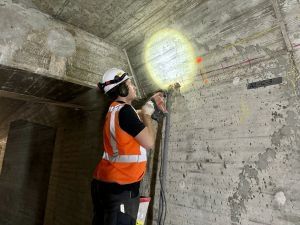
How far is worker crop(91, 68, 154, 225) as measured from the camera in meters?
1.76

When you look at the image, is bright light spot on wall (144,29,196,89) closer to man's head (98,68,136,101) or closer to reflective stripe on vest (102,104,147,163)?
man's head (98,68,136,101)

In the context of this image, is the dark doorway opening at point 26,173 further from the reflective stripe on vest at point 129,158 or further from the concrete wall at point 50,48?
the reflective stripe on vest at point 129,158

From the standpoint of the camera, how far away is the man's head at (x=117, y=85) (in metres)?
2.13

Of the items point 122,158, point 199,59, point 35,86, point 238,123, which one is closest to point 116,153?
point 122,158

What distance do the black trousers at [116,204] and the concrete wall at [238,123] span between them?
0.49m

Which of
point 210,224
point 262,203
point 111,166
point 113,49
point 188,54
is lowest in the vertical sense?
point 210,224

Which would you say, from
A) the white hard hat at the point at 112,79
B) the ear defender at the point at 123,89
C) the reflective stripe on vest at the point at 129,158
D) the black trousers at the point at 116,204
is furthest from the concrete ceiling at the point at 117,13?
the black trousers at the point at 116,204

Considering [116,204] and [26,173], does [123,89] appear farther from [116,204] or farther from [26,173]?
[26,173]

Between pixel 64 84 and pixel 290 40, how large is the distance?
6.61 ft

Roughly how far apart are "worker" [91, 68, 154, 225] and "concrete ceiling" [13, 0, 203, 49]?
34.7 inches

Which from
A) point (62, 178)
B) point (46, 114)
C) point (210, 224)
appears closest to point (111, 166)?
point (210, 224)

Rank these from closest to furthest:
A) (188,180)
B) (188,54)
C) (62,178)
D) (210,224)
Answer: (210,224)
(188,180)
(188,54)
(62,178)

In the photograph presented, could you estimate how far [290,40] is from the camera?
1611 mm

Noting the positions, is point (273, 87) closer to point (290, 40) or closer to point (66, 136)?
point (290, 40)
